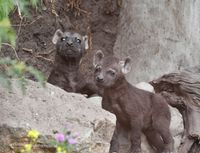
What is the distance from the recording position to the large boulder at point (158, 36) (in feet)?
34.3

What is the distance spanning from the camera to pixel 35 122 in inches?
258

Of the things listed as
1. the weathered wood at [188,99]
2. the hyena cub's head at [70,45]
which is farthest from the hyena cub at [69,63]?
the weathered wood at [188,99]

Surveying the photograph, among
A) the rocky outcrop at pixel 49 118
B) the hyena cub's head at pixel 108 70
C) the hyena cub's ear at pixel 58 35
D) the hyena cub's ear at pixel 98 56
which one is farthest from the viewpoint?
the hyena cub's ear at pixel 58 35

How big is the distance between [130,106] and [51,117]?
232 centimetres

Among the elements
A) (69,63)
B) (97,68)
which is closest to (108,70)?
(97,68)

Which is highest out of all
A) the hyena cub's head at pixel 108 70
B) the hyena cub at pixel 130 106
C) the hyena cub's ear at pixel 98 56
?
the hyena cub's ear at pixel 98 56

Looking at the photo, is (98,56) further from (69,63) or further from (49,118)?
(49,118)

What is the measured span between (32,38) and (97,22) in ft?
3.91

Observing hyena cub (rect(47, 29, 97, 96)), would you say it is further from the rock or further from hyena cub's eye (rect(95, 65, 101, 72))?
the rock

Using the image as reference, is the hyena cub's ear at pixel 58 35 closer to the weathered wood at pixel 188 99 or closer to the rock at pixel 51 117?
the weathered wood at pixel 188 99

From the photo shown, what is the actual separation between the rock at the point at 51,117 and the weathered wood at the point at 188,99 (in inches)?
77.4

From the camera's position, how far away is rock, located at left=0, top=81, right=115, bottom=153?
6328 millimetres

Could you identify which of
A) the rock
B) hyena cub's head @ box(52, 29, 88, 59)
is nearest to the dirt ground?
hyena cub's head @ box(52, 29, 88, 59)

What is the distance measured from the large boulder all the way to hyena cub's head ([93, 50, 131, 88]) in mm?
1655
